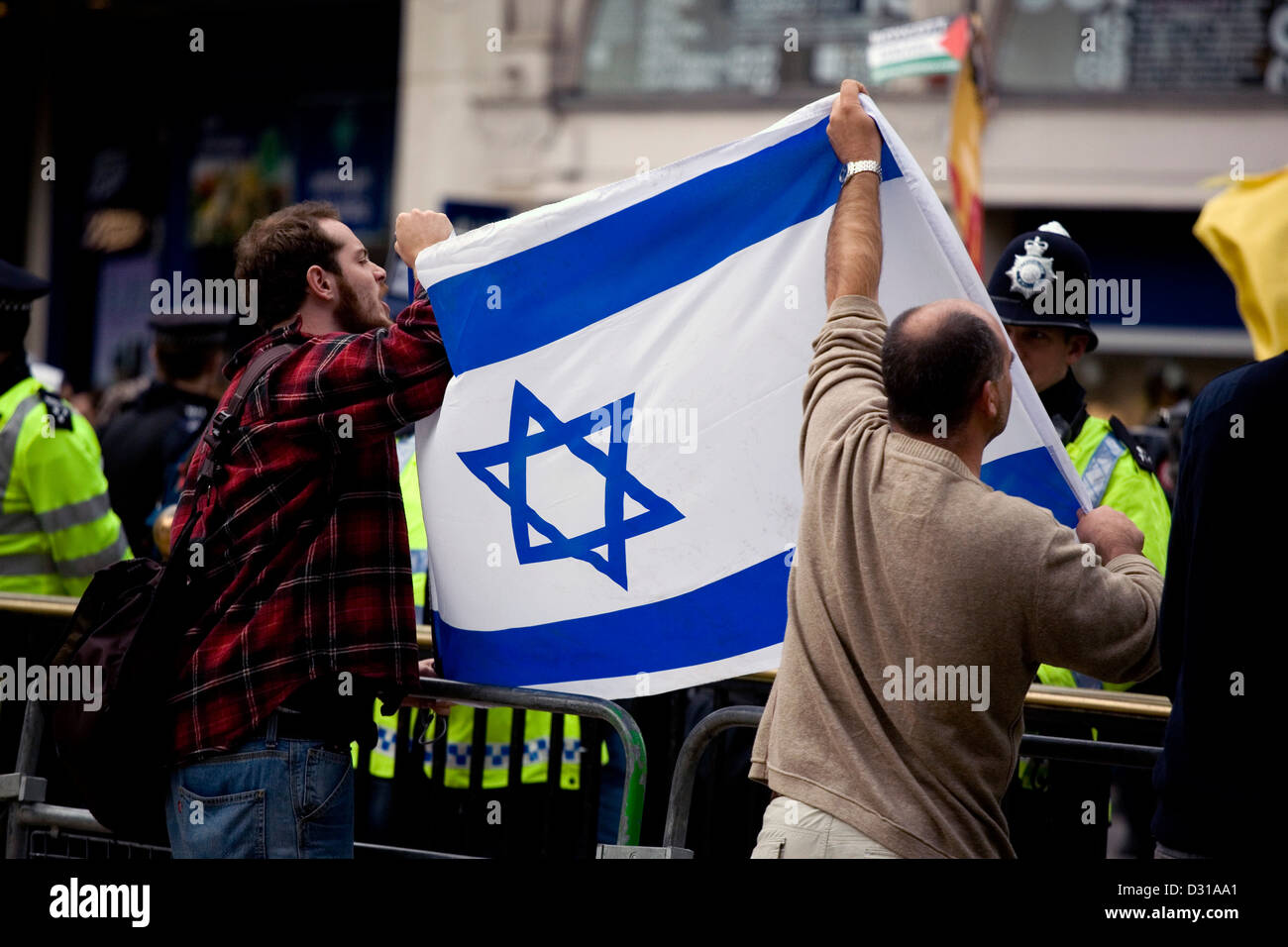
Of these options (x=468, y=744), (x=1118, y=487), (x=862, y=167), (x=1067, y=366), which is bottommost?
(x=468, y=744)

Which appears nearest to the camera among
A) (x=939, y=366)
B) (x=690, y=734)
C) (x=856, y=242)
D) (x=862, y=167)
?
(x=939, y=366)

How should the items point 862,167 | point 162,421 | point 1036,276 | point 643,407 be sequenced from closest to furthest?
point 862,167, point 643,407, point 1036,276, point 162,421

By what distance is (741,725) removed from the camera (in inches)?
140

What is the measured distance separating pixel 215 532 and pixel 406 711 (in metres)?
1.58

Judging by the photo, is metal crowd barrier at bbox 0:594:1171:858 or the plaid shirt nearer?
the plaid shirt

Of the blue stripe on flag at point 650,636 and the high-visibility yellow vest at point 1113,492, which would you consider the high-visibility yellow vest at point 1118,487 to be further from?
the blue stripe on flag at point 650,636

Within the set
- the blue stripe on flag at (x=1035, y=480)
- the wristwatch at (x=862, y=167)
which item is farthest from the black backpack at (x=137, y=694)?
the blue stripe on flag at (x=1035, y=480)

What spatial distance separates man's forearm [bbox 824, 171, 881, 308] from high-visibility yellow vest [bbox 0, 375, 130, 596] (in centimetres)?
274

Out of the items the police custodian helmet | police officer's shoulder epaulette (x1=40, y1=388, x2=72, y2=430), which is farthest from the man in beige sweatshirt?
police officer's shoulder epaulette (x1=40, y1=388, x2=72, y2=430)

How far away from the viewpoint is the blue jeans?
304 cm

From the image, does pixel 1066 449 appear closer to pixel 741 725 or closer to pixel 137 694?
pixel 741 725

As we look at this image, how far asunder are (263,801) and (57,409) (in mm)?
2316

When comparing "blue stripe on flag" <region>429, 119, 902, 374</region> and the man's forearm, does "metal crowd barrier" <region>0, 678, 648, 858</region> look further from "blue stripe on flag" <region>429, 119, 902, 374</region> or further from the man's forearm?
the man's forearm

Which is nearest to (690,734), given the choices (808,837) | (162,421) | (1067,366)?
(808,837)
